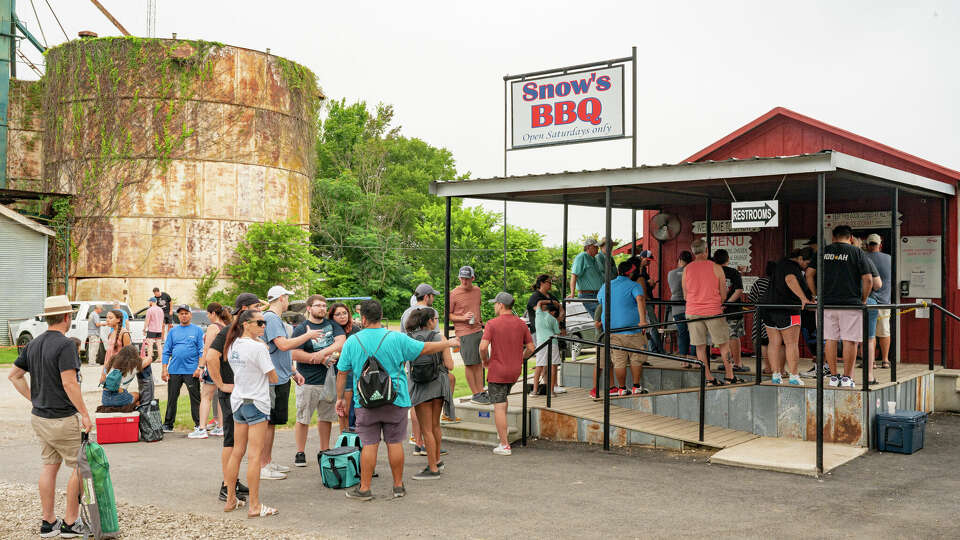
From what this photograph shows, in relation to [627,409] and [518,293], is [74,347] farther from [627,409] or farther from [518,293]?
[518,293]

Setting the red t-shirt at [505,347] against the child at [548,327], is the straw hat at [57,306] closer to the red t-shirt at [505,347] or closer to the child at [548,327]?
the red t-shirt at [505,347]

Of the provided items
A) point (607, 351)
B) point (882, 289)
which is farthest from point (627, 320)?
point (882, 289)

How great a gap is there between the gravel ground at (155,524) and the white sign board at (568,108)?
28.3ft

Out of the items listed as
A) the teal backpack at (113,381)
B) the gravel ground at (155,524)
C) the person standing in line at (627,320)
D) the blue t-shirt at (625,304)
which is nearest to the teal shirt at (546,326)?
the person standing in line at (627,320)

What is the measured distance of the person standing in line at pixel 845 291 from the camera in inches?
369

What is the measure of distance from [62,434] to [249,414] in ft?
4.54

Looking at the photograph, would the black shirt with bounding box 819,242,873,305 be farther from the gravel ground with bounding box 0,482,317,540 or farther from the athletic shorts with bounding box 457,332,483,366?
the gravel ground with bounding box 0,482,317,540

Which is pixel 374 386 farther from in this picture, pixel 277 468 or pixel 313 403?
pixel 277 468

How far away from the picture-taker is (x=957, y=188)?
1177cm

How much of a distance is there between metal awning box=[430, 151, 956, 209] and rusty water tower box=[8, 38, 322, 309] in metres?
21.7

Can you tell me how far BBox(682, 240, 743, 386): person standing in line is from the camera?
10039mm

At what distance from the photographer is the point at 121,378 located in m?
10.2

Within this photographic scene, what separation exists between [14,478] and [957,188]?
12573 mm

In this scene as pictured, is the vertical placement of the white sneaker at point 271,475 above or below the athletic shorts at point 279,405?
below
